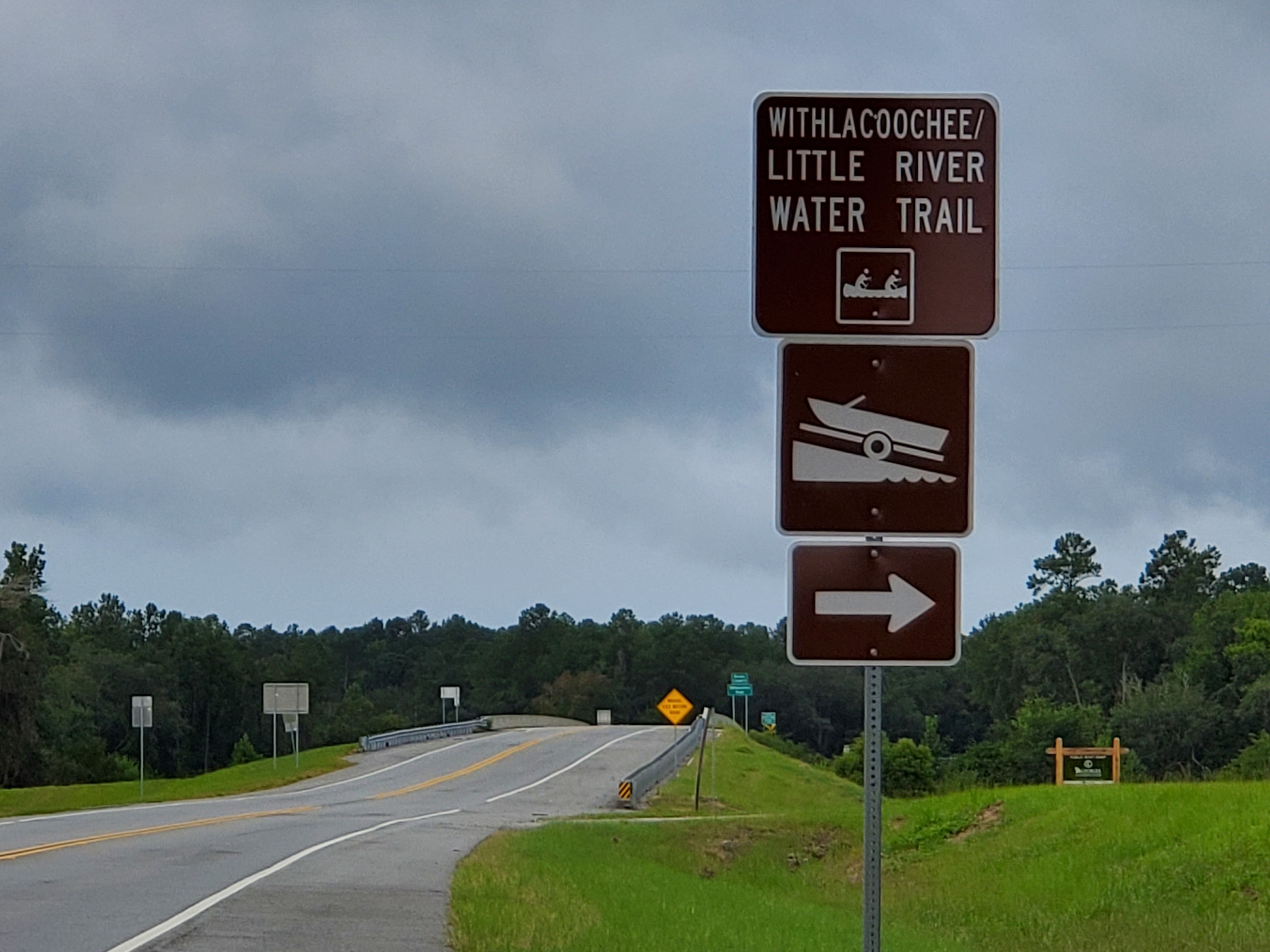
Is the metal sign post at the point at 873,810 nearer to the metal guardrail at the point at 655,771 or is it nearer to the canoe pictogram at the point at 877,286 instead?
the canoe pictogram at the point at 877,286

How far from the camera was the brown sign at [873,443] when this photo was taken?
5.34 meters

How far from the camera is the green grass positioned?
4681 centimetres

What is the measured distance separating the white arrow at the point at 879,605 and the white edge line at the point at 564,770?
3740 centimetres

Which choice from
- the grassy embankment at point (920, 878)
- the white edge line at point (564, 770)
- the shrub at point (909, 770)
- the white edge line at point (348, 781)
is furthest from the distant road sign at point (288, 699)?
the grassy embankment at point (920, 878)

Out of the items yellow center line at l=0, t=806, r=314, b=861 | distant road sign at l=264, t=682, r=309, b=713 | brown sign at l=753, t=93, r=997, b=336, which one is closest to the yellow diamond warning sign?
yellow center line at l=0, t=806, r=314, b=861

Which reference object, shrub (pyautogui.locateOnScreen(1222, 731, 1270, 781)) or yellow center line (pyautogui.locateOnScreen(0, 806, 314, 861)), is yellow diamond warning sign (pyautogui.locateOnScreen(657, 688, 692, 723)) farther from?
shrub (pyautogui.locateOnScreen(1222, 731, 1270, 781))

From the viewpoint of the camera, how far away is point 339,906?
51.2 feet

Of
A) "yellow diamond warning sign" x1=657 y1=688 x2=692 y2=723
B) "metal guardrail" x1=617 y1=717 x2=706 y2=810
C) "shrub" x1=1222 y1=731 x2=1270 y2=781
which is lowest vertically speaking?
"shrub" x1=1222 y1=731 x2=1270 y2=781

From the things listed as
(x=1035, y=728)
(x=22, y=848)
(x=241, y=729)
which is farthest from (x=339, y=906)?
(x=241, y=729)

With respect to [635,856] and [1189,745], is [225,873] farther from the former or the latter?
[1189,745]

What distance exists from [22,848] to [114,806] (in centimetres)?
1702

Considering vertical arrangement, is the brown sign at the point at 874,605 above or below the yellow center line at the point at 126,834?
above

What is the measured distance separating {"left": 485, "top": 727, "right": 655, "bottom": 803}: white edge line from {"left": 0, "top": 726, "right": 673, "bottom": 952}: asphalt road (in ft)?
3.98

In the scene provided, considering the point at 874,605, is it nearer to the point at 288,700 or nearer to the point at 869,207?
the point at 869,207
